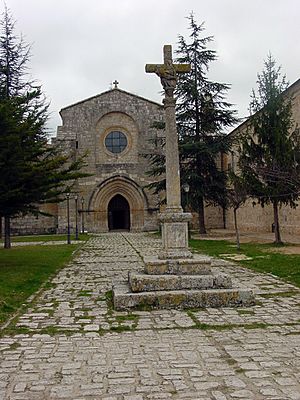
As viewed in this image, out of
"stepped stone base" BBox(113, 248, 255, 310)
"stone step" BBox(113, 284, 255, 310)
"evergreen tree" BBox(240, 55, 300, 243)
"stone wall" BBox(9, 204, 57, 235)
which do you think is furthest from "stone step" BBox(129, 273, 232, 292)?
"stone wall" BBox(9, 204, 57, 235)

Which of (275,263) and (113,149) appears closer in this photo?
(275,263)

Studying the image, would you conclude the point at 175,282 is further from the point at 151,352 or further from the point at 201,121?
the point at 201,121

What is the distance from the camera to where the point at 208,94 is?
26.4 metres

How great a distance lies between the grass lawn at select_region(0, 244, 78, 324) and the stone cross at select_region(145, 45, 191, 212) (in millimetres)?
3167

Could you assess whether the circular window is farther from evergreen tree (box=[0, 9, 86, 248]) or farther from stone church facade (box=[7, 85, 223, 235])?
evergreen tree (box=[0, 9, 86, 248])

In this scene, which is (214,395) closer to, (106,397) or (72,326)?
(106,397)

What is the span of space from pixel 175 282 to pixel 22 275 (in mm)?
5173

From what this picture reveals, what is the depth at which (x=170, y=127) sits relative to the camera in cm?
859

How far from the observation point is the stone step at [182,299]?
7125 millimetres

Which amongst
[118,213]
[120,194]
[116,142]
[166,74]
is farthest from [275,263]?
[118,213]

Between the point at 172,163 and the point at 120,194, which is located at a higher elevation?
the point at 120,194

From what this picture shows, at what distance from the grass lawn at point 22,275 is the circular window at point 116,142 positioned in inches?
790

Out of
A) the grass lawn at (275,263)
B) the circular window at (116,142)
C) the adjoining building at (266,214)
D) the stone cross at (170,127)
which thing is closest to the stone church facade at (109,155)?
the circular window at (116,142)

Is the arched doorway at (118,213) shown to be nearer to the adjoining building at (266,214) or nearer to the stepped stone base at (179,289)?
the adjoining building at (266,214)
